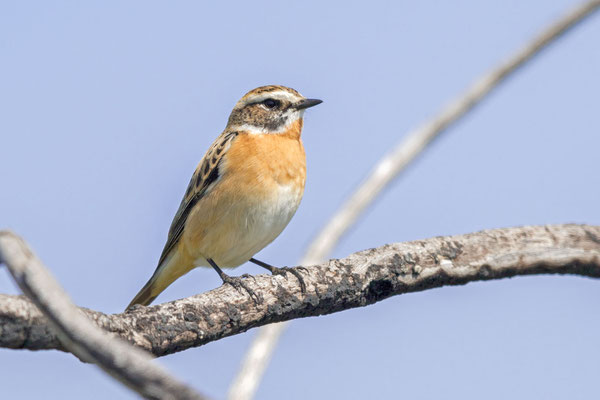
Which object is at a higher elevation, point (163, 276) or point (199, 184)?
point (199, 184)

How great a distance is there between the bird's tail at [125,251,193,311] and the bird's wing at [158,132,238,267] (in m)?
0.18

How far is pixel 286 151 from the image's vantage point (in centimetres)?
917

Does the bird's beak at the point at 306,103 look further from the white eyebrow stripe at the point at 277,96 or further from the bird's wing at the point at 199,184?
the bird's wing at the point at 199,184

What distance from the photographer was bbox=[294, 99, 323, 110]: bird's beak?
31.6 feet

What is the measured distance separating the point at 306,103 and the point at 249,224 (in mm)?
2117

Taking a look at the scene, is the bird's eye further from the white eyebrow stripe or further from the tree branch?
the tree branch

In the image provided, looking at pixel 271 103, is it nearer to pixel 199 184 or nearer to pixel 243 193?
pixel 199 184

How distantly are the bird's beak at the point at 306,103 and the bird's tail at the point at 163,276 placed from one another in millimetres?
2641

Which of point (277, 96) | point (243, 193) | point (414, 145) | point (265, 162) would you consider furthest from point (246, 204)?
point (414, 145)

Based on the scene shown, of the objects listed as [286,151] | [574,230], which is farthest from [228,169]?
[574,230]

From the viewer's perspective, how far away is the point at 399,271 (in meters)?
6.75

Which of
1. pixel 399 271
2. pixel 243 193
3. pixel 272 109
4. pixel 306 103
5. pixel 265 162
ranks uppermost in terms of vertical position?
pixel 306 103

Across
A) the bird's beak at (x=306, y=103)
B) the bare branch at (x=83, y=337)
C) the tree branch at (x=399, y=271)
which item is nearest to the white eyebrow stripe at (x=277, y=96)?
the bird's beak at (x=306, y=103)

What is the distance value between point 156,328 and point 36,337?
125cm
